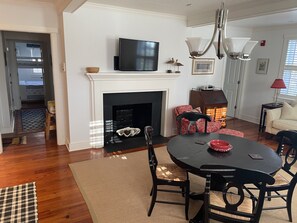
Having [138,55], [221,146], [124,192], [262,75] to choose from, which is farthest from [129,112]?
[262,75]

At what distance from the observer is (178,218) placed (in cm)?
246

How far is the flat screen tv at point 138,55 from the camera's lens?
409cm

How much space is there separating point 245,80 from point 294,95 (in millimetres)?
1396

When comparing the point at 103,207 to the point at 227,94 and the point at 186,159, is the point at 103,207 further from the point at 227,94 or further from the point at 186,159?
the point at 227,94

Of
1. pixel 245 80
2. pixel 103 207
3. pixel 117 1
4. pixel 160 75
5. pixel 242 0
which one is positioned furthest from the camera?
pixel 245 80

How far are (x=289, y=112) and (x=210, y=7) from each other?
9.64 ft

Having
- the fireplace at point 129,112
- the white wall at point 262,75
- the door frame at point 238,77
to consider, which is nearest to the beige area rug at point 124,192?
the fireplace at point 129,112

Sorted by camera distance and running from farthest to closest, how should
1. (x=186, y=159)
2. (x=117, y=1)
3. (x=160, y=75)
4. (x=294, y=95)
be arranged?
(x=294, y=95) < (x=160, y=75) < (x=117, y=1) < (x=186, y=159)

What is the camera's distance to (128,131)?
16.0 feet

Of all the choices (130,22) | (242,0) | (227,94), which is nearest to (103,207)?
(130,22)

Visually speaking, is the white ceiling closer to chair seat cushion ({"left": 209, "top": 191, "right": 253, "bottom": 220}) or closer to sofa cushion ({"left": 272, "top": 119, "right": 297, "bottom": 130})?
sofa cushion ({"left": 272, "top": 119, "right": 297, "bottom": 130})

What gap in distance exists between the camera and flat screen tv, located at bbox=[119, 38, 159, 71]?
13.4 ft

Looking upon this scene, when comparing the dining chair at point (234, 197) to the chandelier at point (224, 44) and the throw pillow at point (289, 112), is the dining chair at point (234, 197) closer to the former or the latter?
the chandelier at point (224, 44)

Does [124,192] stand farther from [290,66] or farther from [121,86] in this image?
[290,66]
